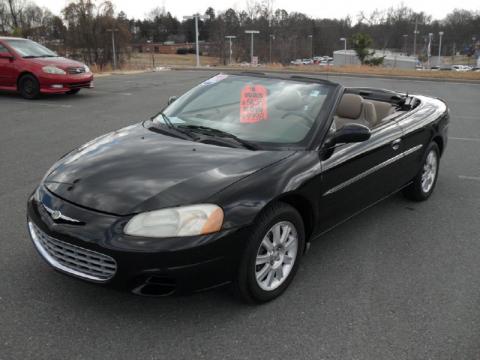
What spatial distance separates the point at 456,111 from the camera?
12328 mm

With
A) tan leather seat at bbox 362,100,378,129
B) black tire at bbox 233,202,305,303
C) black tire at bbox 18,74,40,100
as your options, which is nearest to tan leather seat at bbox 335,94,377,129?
tan leather seat at bbox 362,100,378,129

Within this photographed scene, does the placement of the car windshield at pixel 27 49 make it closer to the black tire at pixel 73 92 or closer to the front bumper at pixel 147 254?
the black tire at pixel 73 92

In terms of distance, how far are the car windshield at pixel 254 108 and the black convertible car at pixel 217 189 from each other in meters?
0.01

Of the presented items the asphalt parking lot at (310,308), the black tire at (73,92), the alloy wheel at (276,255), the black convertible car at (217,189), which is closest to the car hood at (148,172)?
the black convertible car at (217,189)

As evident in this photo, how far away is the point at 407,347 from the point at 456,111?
1101 cm

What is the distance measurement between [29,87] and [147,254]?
35.2 ft

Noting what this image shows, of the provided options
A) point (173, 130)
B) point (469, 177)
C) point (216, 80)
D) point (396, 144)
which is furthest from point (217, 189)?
point (469, 177)

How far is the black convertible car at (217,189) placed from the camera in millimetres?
2609

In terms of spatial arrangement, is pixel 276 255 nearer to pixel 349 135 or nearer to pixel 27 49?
pixel 349 135

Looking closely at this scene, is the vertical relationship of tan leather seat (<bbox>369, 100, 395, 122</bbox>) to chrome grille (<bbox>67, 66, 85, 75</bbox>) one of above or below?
below

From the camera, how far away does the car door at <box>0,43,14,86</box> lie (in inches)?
462

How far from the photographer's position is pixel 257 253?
2.87m

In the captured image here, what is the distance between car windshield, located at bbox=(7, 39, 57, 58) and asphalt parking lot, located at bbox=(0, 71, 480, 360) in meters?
8.43

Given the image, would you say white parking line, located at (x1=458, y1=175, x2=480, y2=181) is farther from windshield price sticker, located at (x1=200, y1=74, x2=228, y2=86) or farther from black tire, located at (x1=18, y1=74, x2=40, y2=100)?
black tire, located at (x1=18, y1=74, x2=40, y2=100)
